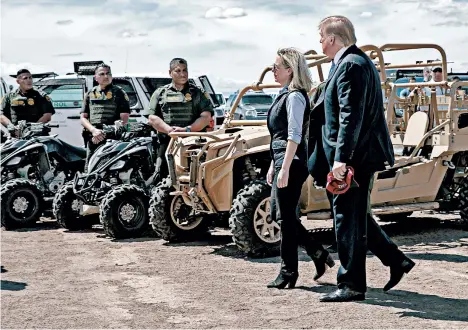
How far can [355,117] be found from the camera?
564 cm

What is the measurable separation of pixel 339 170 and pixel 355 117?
351mm

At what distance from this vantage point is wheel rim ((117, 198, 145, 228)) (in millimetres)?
9367

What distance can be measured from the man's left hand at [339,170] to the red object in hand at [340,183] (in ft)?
0.09

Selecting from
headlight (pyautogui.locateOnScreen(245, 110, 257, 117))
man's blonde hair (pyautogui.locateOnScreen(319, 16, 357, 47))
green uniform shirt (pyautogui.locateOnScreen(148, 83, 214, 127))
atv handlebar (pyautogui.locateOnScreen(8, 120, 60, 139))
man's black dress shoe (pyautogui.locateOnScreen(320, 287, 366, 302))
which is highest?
man's blonde hair (pyautogui.locateOnScreen(319, 16, 357, 47))

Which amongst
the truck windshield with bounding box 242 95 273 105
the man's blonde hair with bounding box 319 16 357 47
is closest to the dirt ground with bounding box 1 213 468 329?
the man's blonde hair with bounding box 319 16 357 47

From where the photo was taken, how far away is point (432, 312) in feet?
18.9

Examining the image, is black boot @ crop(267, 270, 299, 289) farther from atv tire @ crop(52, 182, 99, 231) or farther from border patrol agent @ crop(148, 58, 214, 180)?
atv tire @ crop(52, 182, 99, 231)

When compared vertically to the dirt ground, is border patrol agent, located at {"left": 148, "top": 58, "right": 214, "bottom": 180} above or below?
above

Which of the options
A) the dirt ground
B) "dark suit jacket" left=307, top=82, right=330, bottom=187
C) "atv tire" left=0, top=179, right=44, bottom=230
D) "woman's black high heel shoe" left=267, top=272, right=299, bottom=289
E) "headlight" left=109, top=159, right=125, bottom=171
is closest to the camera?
the dirt ground

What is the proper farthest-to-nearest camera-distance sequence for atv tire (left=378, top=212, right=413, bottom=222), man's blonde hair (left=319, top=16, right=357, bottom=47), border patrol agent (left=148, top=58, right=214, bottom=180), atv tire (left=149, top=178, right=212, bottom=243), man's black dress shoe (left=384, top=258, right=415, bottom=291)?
1. atv tire (left=378, top=212, right=413, bottom=222)
2. border patrol agent (left=148, top=58, right=214, bottom=180)
3. atv tire (left=149, top=178, right=212, bottom=243)
4. man's black dress shoe (left=384, top=258, right=415, bottom=291)
5. man's blonde hair (left=319, top=16, right=357, bottom=47)

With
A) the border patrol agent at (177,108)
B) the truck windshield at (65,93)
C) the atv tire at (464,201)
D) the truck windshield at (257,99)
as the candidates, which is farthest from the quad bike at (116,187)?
the truck windshield at (257,99)

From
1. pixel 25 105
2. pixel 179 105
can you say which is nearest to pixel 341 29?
pixel 179 105

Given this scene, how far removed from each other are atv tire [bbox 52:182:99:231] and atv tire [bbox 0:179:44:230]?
1.30 ft

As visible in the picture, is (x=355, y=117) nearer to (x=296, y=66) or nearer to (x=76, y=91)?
(x=296, y=66)
